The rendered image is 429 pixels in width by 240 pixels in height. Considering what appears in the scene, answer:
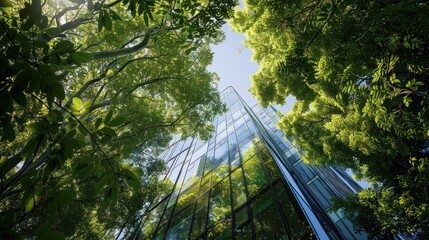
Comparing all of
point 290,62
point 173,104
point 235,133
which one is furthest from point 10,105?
point 235,133

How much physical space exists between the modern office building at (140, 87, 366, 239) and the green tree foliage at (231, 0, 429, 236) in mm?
1298

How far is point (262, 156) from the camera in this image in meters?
9.12

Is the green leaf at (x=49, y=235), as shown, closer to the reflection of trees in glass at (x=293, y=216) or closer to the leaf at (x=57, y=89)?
the leaf at (x=57, y=89)

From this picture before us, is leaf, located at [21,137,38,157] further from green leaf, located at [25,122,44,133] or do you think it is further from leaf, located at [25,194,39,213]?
leaf, located at [25,194,39,213]

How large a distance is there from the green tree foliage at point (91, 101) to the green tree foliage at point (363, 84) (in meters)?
1.47

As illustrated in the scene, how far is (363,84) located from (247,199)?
4190 mm

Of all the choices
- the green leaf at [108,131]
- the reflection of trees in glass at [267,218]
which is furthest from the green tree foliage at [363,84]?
the green leaf at [108,131]

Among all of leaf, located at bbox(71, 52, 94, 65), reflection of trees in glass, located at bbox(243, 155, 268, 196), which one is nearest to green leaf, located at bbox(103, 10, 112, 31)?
leaf, located at bbox(71, 52, 94, 65)

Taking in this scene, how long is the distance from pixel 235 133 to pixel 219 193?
628 cm

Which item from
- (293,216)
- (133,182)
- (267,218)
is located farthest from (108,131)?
(267,218)

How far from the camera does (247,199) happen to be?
7160 mm

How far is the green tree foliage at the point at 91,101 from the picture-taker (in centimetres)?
129

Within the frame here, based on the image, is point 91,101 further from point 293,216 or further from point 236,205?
point 236,205

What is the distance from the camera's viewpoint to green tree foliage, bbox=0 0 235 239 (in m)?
1.29
